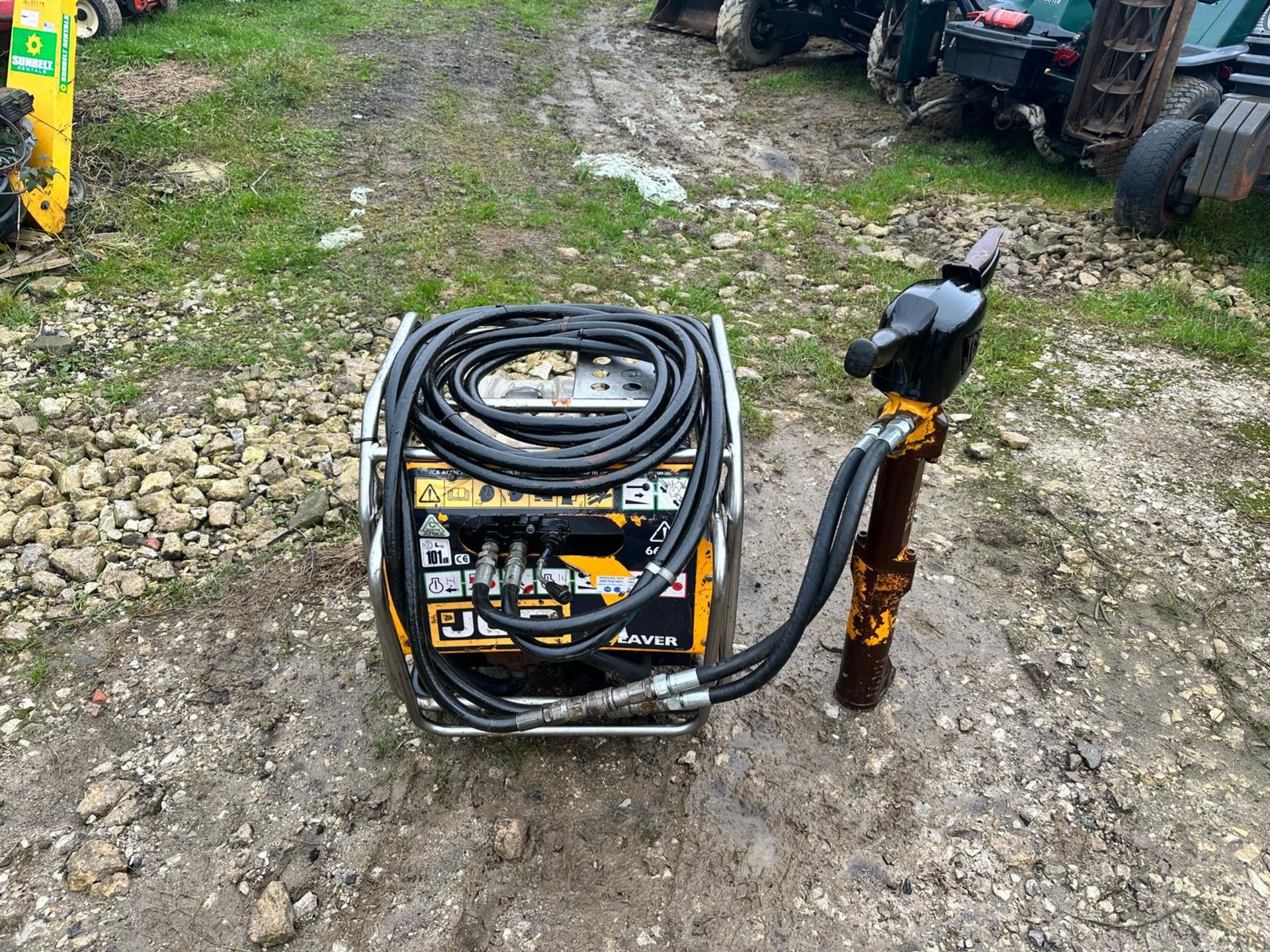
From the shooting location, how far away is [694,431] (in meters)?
2.40

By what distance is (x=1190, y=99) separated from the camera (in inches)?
245

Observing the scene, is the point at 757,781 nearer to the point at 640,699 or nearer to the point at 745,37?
the point at 640,699

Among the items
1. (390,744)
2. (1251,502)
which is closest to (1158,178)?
(1251,502)

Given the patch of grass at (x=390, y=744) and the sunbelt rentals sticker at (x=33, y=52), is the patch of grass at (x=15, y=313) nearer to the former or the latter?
the sunbelt rentals sticker at (x=33, y=52)

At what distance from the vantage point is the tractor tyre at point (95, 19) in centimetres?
801

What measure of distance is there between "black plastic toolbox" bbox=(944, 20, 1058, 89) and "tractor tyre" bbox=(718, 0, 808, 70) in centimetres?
368

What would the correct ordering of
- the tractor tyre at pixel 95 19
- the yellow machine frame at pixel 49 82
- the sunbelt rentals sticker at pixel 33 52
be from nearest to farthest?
1. the yellow machine frame at pixel 49 82
2. the sunbelt rentals sticker at pixel 33 52
3. the tractor tyre at pixel 95 19

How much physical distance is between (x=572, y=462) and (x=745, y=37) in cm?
955

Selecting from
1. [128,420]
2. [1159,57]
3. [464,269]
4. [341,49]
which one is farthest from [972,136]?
[128,420]

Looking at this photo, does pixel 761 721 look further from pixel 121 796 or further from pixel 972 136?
pixel 972 136

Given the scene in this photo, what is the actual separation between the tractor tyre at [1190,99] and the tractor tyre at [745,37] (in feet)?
16.4

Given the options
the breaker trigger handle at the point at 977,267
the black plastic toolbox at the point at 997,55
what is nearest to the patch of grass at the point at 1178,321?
the black plastic toolbox at the point at 997,55

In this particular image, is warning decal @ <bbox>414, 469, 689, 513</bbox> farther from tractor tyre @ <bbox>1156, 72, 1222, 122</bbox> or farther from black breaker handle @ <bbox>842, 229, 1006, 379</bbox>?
tractor tyre @ <bbox>1156, 72, 1222, 122</bbox>

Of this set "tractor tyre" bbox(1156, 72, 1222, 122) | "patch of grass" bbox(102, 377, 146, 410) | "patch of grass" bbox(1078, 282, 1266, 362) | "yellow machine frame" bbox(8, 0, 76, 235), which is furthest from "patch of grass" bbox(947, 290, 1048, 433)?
"yellow machine frame" bbox(8, 0, 76, 235)
